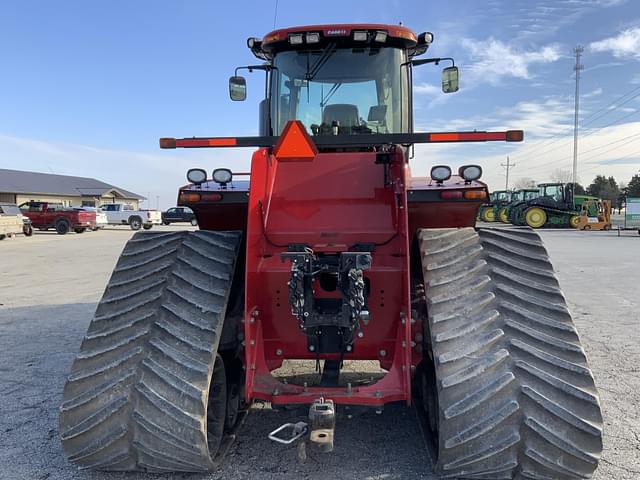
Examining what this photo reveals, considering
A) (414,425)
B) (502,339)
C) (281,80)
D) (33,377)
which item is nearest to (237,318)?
(414,425)

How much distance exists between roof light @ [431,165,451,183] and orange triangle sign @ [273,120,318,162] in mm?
997

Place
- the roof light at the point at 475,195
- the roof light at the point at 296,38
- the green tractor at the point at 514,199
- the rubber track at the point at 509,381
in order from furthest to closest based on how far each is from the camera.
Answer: the green tractor at the point at 514,199
the roof light at the point at 296,38
the roof light at the point at 475,195
the rubber track at the point at 509,381

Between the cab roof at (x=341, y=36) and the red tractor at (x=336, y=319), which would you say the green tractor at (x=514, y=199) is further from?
the red tractor at (x=336, y=319)

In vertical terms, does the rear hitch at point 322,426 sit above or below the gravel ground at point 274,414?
above

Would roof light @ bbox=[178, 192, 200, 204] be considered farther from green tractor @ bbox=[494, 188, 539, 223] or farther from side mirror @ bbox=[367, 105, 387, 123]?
green tractor @ bbox=[494, 188, 539, 223]

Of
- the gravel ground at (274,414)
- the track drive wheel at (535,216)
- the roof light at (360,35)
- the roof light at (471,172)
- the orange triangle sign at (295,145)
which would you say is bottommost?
the gravel ground at (274,414)

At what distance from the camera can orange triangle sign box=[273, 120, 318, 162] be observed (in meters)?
3.23

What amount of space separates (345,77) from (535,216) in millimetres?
34037

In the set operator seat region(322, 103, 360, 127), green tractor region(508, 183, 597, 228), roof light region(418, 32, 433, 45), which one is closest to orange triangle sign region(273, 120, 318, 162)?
operator seat region(322, 103, 360, 127)

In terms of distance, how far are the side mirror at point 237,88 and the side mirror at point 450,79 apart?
2.12 m

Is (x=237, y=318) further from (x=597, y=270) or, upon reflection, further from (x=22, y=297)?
(x=597, y=270)

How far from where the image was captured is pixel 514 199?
141 feet

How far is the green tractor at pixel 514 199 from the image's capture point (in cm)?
3997

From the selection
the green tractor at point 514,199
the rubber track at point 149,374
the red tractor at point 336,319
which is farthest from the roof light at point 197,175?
the green tractor at point 514,199
